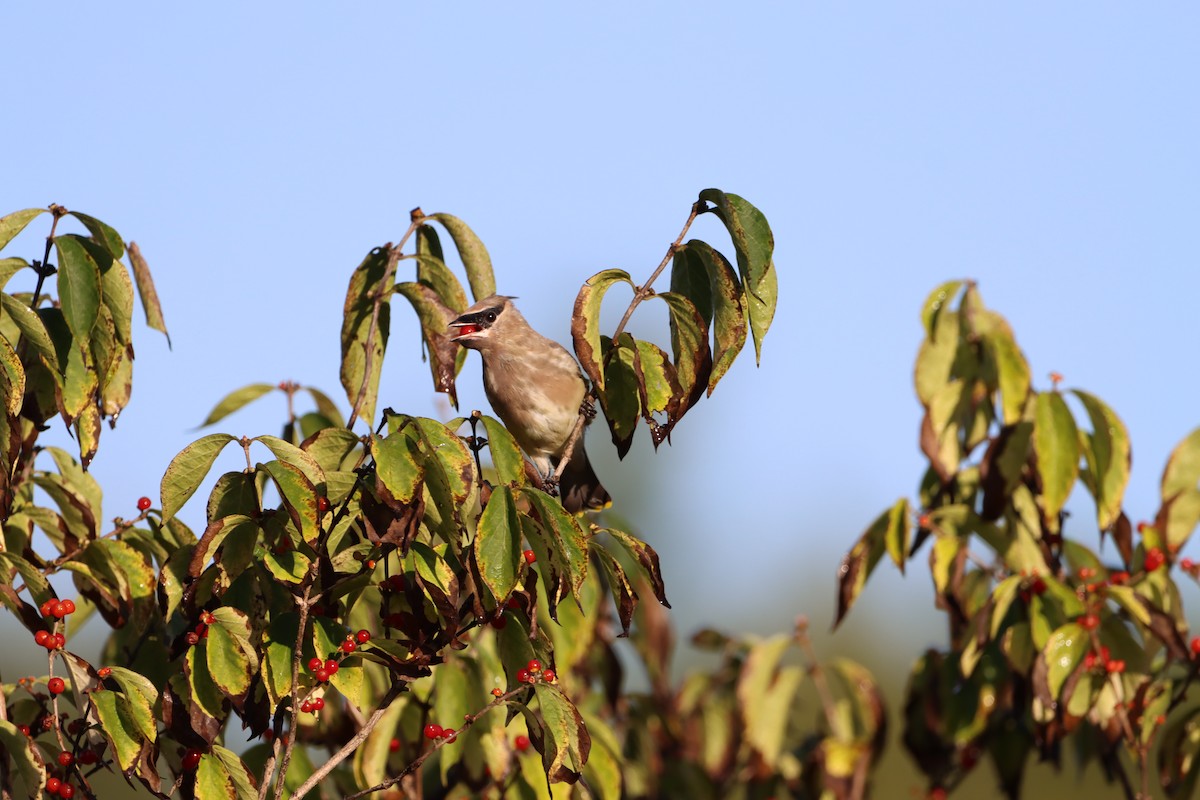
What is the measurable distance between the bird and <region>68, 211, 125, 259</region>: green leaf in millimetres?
2088

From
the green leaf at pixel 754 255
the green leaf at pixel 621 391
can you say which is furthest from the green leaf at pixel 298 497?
the green leaf at pixel 754 255

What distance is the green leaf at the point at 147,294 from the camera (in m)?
3.61

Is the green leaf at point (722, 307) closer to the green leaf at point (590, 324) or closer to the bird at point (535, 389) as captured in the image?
the green leaf at point (590, 324)

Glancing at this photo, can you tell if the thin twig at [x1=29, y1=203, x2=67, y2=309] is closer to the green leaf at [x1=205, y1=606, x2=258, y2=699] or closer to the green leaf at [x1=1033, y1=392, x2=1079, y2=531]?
the green leaf at [x1=205, y1=606, x2=258, y2=699]

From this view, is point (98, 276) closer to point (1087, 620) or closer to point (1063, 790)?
point (1087, 620)

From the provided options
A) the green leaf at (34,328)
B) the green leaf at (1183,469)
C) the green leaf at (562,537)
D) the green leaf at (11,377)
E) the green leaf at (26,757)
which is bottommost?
the green leaf at (26,757)

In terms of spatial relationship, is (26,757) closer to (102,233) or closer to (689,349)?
(102,233)

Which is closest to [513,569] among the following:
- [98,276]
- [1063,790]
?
[98,276]

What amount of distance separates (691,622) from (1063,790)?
10.5 metres

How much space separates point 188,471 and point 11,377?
0.42 metres

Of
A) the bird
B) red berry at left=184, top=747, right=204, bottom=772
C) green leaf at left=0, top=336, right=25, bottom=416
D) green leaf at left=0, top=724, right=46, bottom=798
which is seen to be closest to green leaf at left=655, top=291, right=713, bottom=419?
red berry at left=184, top=747, right=204, bottom=772

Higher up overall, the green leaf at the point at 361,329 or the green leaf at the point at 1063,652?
the green leaf at the point at 361,329

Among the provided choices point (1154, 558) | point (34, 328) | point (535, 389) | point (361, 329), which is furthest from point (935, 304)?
point (34, 328)

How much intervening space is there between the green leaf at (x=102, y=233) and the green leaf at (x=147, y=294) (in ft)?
0.91
